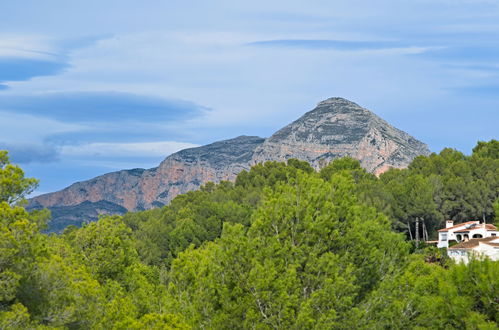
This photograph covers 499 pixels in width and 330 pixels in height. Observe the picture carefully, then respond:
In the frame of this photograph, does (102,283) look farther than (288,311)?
Yes

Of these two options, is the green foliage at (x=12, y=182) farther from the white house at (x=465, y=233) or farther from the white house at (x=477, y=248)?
the white house at (x=465, y=233)

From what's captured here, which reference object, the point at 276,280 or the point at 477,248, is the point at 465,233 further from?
the point at 276,280

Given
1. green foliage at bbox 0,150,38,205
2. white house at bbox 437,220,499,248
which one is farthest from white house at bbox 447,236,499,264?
green foliage at bbox 0,150,38,205

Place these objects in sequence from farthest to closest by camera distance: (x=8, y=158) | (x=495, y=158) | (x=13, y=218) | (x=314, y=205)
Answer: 1. (x=495, y=158)
2. (x=314, y=205)
3. (x=8, y=158)
4. (x=13, y=218)

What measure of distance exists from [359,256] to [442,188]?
204 feet

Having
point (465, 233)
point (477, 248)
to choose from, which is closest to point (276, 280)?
point (477, 248)

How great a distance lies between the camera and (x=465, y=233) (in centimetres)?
7544

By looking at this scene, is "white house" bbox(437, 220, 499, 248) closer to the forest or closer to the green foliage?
the forest

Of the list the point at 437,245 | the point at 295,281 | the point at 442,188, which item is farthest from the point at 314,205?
the point at 442,188

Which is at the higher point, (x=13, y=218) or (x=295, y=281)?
(x=13, y=218)

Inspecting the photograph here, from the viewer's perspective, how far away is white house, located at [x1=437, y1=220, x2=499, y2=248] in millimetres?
74750

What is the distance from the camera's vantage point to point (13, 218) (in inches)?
725

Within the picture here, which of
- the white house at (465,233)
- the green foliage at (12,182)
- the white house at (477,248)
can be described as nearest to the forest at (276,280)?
the green foliage at (12,182)

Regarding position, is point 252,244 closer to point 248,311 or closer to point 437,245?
point 248,311
